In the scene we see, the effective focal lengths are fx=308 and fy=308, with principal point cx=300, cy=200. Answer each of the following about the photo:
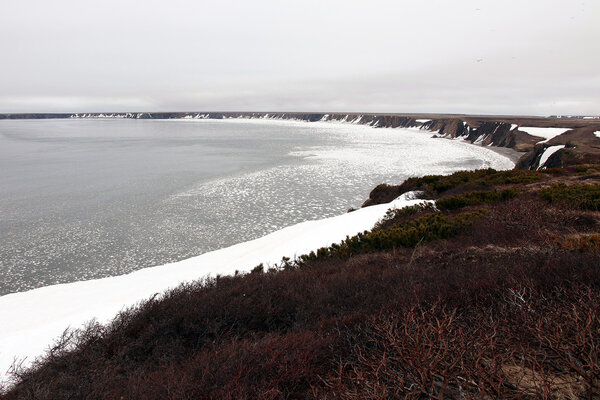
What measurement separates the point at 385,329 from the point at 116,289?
9234mm

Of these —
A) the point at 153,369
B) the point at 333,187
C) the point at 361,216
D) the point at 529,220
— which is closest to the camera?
the point at 153,369

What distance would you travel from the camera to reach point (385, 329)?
3.69 metres

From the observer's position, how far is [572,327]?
127 inches

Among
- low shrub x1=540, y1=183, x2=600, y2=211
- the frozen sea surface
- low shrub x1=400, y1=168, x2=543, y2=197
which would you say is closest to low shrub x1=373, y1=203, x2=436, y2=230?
low shrub x1=540, y1=183, x2=600, y2=211

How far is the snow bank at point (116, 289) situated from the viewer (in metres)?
7.25

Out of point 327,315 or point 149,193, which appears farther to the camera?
point 149,193

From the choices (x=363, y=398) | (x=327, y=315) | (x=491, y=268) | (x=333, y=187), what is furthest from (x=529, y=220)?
(x=333, y=187)

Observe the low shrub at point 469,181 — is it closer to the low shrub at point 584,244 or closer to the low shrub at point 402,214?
the low shrub at point 402,214

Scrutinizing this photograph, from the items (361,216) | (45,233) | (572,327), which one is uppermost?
(572,327)

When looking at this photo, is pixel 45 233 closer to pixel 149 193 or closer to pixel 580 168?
pixel 149 193

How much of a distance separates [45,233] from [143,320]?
13201 millimetres

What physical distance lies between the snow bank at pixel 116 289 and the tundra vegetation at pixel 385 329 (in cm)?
168

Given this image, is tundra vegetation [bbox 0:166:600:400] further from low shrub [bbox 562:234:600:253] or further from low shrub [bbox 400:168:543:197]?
low shrub [bbox 400:168:543:197]

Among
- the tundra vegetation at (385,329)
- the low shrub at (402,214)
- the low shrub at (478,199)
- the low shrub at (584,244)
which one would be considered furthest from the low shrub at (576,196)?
the low shrub at (402,214)
